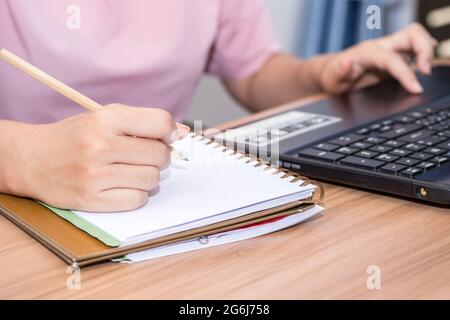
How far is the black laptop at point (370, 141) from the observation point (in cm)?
77

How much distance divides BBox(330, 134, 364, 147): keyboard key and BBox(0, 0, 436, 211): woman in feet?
0.74

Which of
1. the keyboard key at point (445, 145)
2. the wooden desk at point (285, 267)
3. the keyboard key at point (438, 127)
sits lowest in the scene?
the wooden desk at point (285, 267)

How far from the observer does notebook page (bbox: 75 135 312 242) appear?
0.66 meters

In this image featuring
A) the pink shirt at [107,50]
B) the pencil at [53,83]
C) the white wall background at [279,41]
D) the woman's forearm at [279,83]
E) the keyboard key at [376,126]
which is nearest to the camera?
the pencil at [53,83]

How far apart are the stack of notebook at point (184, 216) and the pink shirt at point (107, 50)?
0.37m

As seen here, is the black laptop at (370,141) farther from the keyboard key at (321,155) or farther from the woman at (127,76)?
the woman at (127,76)

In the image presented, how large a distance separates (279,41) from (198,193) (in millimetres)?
1943

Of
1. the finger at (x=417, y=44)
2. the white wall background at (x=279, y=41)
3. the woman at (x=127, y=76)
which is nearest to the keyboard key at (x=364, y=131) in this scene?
the woman at (x=127, y=76)

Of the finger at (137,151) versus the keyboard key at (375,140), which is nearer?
the finger at (137,151)

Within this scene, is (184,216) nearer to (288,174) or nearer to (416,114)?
(288,174)

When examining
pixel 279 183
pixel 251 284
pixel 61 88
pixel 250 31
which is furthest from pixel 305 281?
pixel 250 31

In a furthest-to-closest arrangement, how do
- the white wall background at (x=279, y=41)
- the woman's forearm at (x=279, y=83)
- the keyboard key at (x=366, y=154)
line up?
1. the white wall background at (x=279, y=41)
2. the woman's forearm at (x=279, y=83)
3. the keyboard key at (x=366, y=154)

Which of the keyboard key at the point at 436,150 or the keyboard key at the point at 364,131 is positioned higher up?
the keyboard key at the point at 364,131
